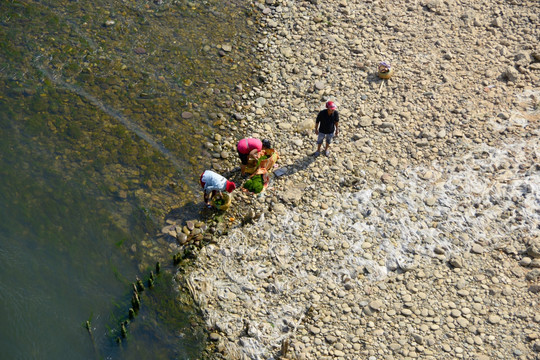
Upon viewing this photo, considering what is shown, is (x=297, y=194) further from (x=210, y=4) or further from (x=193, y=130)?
(x=210, y=4)

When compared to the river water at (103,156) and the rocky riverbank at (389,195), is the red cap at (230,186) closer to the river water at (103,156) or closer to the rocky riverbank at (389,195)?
the rocky riverbank at (389,195)

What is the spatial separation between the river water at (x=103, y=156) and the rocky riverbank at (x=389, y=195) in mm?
1076

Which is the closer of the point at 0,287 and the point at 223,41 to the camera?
the point at 0,287

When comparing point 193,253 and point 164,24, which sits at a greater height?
point 164,24

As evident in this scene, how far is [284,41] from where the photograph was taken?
18266 millimetres

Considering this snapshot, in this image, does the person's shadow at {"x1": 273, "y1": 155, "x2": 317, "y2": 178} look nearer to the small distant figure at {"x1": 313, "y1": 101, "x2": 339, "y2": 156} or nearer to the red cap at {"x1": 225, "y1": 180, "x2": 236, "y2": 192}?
the small distant figure at {"x1": 313, "y1": 101, "x2": 339, "y2": 156}

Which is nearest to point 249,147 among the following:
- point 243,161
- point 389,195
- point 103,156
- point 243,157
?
point 243,157

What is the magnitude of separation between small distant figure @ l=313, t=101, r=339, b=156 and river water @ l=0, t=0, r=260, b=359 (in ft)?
11.4

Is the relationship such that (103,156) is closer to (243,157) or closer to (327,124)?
(243,157)

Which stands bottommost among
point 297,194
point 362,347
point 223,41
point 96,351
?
point 96,351

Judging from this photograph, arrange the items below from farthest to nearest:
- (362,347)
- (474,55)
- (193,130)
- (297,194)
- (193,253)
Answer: (474,55), (193,130), (297,194), (193,253), (362,347)

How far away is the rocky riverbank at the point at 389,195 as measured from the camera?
11977mm

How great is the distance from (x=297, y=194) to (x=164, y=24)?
8.65 m

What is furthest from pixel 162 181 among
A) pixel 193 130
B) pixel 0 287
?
pixel 0 287
